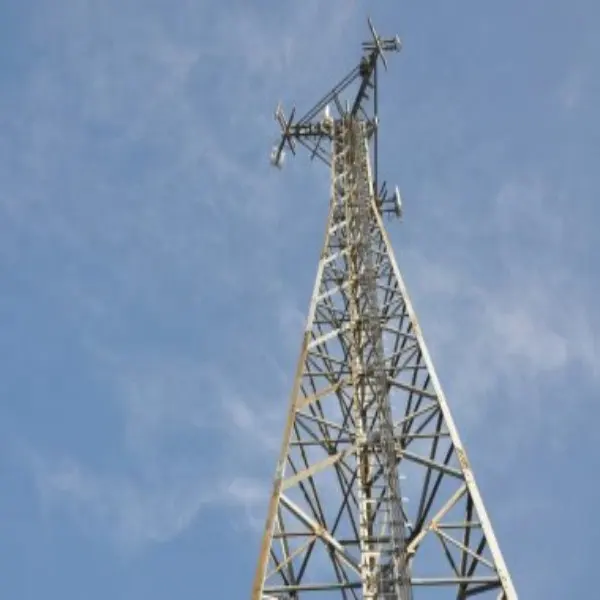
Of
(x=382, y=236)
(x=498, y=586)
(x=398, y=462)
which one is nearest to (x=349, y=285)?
(x=382, y=236)

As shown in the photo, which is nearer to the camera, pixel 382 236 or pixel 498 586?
pixel 498 586

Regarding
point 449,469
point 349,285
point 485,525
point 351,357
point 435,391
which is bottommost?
point 485,525

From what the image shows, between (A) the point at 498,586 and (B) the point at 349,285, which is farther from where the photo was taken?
(B) the point at 349,285

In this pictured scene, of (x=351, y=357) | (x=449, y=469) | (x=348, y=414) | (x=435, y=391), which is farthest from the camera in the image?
(x=351, y=357)

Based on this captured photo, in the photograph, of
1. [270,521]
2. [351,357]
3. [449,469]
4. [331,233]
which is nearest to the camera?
[270,521]

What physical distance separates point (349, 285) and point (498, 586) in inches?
390

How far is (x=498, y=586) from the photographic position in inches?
559

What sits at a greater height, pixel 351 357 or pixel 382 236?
pixel 382 236


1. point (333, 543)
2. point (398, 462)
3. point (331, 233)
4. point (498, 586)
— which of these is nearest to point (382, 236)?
point (331, 233)

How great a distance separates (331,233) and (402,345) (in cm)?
541

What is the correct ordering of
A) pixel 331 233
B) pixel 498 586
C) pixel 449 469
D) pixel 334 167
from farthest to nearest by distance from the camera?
pixel 334 167 < pixel 331 233 < pixel 449 469 < pixel 498 586

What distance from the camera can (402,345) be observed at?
2061 cm

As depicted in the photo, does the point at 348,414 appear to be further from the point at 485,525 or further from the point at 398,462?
the point at 485,525

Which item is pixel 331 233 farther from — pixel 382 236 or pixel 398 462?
pixel 398 462
